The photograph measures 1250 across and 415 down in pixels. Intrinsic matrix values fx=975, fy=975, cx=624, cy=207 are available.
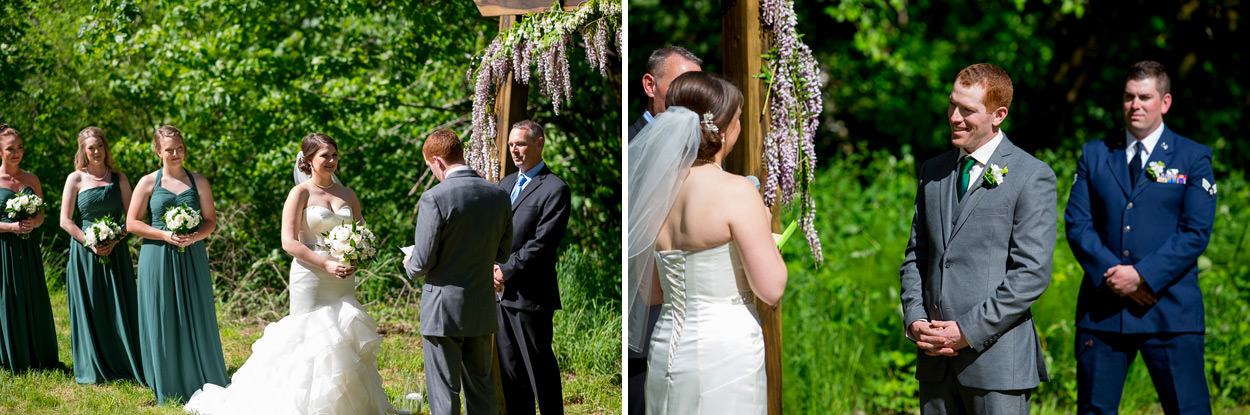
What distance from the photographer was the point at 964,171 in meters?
3.44

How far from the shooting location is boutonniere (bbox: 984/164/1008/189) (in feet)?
10.9

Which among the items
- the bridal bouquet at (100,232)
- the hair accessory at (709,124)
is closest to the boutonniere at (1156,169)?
the hair accessory at (709,124)

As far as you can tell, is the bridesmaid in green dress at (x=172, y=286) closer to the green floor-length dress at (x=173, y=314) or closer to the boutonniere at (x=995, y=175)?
the green floor-length dress at (x=173, y=314)

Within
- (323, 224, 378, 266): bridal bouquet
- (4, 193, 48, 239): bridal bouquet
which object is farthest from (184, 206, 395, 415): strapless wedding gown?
(4, 193, 48, 239): bridal bouquet

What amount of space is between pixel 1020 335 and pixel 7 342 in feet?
18.1

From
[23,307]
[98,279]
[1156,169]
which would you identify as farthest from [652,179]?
[23,307]

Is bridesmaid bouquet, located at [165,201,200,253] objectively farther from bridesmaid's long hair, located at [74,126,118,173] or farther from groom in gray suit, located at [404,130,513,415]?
groom in gray suit, located at [404,130,513,415]

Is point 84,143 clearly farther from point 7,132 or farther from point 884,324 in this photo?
point 884,324

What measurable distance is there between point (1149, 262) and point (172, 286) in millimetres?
5113

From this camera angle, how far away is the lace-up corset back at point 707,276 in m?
3.14

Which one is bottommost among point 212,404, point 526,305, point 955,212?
point 212,404

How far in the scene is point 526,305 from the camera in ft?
15.1

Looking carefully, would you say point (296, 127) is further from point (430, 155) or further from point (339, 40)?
point (430, 155)

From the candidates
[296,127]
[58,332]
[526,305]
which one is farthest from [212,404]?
[296,127]
